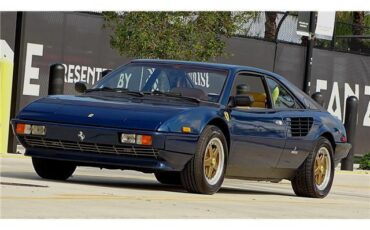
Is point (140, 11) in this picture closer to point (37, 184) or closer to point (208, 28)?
point (208, 28)

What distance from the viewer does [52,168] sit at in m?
11.7

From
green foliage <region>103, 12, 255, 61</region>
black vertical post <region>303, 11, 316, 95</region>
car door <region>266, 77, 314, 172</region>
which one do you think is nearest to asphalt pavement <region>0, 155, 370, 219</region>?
car door <region>266, 77, 314, 172</region>

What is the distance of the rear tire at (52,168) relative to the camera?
11.6 metres

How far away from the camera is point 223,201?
10.5m

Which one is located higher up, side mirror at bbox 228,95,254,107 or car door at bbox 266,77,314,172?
side mirror at bbox 228,95,254,107

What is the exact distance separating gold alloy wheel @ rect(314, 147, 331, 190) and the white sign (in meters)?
9.94

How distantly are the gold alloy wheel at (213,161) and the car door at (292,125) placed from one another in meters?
1.24

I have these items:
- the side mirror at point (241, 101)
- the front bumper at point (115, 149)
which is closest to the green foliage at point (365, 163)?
the side mirror at point (241, 101)

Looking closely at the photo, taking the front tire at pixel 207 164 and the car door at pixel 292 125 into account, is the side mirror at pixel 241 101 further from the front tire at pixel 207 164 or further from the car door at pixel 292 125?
the car door at pixel 292 125

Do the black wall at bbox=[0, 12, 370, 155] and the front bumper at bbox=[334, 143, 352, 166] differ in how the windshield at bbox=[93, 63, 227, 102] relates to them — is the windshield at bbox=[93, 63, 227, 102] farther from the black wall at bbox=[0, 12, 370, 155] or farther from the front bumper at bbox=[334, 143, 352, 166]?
the black wall at bbox=[0, 12, 370, 155]

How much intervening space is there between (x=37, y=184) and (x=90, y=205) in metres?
1.97

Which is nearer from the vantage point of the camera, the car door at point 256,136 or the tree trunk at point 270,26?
the car door at point 256,136

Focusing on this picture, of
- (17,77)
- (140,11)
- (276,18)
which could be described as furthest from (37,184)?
(276,18)

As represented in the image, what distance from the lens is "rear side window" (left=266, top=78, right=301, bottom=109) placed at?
12766 millimetres
